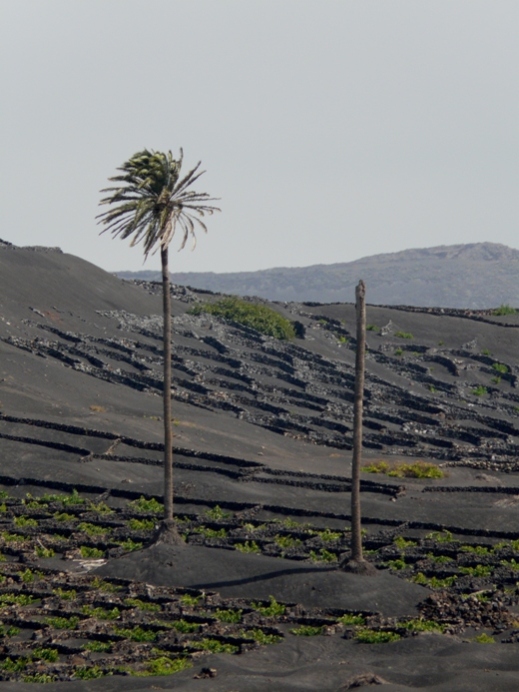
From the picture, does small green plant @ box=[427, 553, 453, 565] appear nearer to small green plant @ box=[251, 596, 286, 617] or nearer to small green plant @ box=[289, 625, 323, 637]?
small green plant @ box=[251, 596, 286, 617]

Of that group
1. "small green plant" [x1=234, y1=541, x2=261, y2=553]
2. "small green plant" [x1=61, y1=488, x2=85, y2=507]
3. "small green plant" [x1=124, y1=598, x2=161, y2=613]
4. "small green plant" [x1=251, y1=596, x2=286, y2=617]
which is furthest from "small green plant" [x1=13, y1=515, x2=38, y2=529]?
"small green plant" [x1=251, y1=596, x2=286, y2=617]

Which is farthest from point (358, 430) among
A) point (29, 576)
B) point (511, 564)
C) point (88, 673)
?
point (88, 673)

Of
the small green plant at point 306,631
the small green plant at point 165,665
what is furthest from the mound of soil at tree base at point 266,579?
the small green plant at point 165,665

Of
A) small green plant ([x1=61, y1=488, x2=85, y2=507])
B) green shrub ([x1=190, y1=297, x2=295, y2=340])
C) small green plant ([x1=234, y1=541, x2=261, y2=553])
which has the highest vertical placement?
green shrub ([x1=190, y1=297, x2=295, y2=340])

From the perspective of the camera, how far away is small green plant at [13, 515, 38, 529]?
4216 cm

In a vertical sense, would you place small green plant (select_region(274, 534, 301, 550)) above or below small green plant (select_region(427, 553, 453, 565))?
above

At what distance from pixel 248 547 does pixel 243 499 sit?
7.31 meters

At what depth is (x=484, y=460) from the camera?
6203 cm

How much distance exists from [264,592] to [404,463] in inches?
1040

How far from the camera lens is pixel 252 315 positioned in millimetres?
96062

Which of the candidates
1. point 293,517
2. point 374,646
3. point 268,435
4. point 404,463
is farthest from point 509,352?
point 374,646

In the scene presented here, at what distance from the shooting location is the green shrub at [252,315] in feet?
307

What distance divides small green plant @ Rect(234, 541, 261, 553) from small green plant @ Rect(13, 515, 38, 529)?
746 cm

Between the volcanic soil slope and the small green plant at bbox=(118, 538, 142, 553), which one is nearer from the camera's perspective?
the volcanic soil slope
